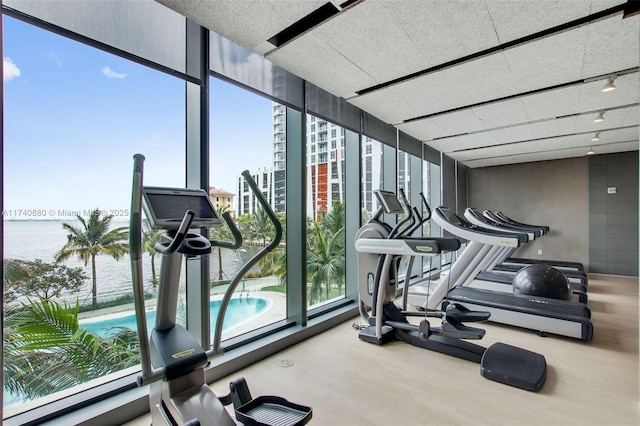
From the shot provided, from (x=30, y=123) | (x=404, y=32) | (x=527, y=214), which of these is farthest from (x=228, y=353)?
(x=527, y=214)

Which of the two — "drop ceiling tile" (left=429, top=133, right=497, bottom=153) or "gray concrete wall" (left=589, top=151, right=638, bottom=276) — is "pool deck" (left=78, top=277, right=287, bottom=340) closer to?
"drop ceiling tile" (left=429, top=133, right=497, bottom=153)

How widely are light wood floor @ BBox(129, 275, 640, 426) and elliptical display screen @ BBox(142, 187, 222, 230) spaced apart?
1515mm

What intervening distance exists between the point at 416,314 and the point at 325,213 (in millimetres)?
2284

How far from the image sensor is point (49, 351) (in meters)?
2.16

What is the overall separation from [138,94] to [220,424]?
8.31 feet

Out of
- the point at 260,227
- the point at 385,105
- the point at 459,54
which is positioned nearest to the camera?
the point at 459,54

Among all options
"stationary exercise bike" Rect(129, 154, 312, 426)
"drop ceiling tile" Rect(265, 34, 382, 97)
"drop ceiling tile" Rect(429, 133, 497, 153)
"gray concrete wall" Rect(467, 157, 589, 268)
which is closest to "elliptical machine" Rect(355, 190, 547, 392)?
"drop ceiling tile" Rect(265, 34, 382, 97)

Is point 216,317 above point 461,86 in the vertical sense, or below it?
below

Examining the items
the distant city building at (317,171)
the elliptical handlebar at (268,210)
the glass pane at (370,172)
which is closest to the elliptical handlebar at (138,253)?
the elliptical handlebar at (268,210)

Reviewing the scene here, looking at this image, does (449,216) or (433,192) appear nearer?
(449,216)

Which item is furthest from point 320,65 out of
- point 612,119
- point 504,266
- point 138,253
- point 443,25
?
point 504,266

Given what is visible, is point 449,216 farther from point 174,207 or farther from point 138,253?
point 138,253

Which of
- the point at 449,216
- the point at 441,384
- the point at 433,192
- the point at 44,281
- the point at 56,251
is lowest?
the point at 441,384

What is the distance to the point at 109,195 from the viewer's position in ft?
7.97
